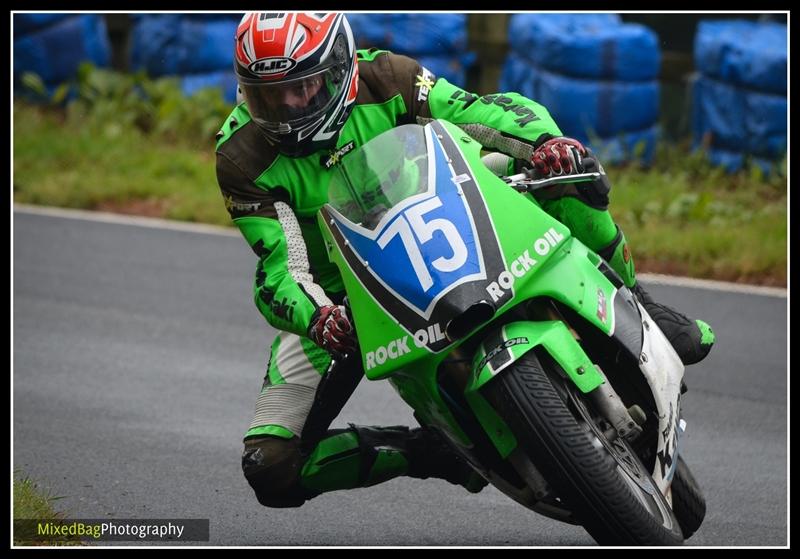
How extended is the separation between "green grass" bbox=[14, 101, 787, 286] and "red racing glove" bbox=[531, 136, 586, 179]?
4.92 meters

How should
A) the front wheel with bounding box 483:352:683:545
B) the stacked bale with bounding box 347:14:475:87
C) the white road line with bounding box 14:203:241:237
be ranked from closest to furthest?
the front wheel with bounding box 483:352:683:545, the white road line with bounding box 14:203:241:237, the stacked bale with bounding box 347:14:475:87

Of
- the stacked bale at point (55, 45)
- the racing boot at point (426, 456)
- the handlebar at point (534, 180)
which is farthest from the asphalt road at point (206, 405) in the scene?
the stacked bale at point (55, 45)

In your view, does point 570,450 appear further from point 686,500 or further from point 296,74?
point 296,74

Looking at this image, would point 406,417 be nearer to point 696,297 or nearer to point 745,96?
point 696,297

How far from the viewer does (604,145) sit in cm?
1030

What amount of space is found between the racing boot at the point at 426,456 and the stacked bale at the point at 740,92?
6044mm

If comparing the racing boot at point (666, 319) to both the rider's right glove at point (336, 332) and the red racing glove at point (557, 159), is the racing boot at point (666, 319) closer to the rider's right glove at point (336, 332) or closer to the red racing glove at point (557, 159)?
the red racing glove at point (557, 159)

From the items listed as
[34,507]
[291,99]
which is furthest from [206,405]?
[291,99]

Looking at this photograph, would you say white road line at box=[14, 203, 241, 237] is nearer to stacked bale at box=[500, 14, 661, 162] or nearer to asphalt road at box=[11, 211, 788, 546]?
asphalt road at box=[11, 211, 788, 546]

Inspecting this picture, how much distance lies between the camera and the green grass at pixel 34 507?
4391mm

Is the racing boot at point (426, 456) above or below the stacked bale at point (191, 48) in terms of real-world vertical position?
above

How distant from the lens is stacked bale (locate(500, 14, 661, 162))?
10125mm

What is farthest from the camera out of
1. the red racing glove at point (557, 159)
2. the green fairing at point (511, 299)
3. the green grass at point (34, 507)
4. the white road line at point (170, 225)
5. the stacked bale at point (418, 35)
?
the stacked bale at point (418, 35)

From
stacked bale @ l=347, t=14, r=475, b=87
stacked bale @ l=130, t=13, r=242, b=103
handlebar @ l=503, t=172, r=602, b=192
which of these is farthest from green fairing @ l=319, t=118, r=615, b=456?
stacked bale @ l=130, t=13, r=242, b=103
